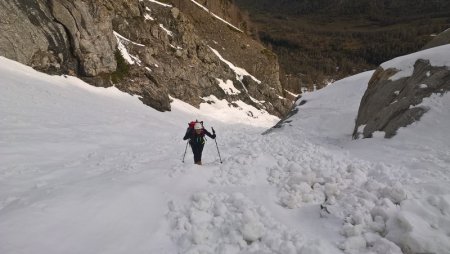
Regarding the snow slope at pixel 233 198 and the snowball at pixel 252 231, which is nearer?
the snow slope at pixel 233 198

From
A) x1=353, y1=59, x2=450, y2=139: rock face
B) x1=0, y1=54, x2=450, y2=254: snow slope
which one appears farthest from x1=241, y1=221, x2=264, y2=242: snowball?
x1=353, y1=59, x2=450, y2=139: rock face

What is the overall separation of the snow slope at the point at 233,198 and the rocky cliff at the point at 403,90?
73 centimetres

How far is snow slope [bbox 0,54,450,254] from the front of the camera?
682 cm

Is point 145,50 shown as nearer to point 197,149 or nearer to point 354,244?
point 197,149

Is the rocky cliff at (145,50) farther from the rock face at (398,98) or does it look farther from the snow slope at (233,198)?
the rock face at (398,98)

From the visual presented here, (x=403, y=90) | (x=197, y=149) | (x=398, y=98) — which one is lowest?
(x=197, y=149)

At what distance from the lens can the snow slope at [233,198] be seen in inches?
269

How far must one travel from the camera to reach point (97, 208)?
8.04m

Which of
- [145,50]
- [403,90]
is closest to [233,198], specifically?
[403,90]

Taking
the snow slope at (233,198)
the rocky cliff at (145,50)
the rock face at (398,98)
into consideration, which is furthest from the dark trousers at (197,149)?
the rocky cliff at (145,50)

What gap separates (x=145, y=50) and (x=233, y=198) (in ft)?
170

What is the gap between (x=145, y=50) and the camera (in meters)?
56.9

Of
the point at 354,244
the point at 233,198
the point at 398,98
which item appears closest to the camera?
the point at 354,244

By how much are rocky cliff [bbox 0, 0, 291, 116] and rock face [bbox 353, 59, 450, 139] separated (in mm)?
32295
